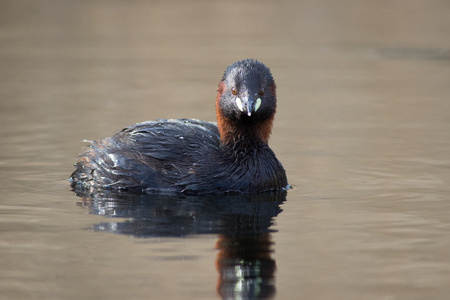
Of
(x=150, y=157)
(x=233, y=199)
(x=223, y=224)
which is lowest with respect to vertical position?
(x=223, y=224)

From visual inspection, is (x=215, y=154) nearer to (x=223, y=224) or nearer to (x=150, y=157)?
(x=150, y=157)

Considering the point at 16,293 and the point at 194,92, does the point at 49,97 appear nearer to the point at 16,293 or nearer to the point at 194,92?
the point at 194,92

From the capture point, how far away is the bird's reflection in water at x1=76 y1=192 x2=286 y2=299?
5562mm

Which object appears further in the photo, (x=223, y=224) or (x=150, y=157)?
(x=150, y=157)

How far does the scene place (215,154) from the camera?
8289 millimetres

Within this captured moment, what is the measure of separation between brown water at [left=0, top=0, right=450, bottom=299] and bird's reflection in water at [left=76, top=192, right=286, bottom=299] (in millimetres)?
24

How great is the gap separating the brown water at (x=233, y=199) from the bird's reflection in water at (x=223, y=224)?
2cm

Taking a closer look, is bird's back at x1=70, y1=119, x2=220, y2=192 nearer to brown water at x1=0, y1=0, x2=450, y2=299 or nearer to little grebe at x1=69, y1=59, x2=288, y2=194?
little grebe at x1=69, y1=59, x2=288, y2=194

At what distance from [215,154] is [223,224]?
1419 millimetres

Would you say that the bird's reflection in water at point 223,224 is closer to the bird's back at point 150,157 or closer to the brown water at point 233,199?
the brown water at point 233,199

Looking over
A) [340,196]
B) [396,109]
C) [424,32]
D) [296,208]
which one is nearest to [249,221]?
[296,208]

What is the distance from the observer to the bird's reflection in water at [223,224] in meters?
5.56

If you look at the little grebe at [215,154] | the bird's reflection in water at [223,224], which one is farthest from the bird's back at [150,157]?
the bird's reflection in water at [223,224]

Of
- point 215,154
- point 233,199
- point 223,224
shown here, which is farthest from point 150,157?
point 223,224
